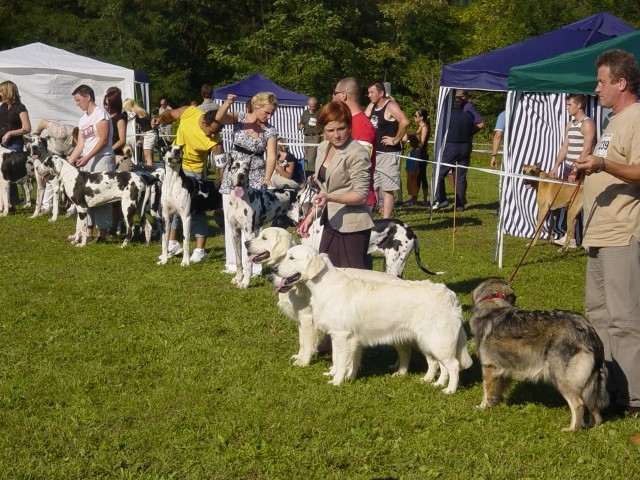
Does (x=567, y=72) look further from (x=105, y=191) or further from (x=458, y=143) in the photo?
(x=105, y=191)

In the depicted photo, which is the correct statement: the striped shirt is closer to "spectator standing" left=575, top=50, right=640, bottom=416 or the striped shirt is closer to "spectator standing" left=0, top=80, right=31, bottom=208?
"spectator standing" left=575, top=50, right=640, bottom=416

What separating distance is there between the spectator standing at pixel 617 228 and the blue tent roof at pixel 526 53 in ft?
28.2

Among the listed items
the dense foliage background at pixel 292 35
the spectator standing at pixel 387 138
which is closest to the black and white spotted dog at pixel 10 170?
the spectator standing at pixel 387 138

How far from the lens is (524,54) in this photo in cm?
1343

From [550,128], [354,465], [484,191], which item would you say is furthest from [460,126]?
[354,465]

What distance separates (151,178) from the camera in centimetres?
1126

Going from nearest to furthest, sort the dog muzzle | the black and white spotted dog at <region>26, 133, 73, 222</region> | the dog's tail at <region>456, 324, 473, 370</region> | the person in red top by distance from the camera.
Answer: the dog's tail at <region>456, 324, 473, 370</region>, the person in red top, the dog muzzle, the black and white spotted dog at <region>26, 133, 73, 222</region>

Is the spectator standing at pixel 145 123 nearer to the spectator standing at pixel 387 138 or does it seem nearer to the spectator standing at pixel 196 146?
the spectator standing at pixel 196 146

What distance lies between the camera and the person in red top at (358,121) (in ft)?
20.7

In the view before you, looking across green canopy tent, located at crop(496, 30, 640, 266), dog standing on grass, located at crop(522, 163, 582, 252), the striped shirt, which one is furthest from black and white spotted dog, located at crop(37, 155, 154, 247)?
the striped shirt

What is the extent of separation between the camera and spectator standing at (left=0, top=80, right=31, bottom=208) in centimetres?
1305

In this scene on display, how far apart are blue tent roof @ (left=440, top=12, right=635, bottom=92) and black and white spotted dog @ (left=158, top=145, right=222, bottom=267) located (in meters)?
5.50

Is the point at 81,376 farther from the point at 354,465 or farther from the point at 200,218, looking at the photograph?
the point at 200,218

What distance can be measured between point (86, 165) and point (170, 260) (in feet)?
6.83
